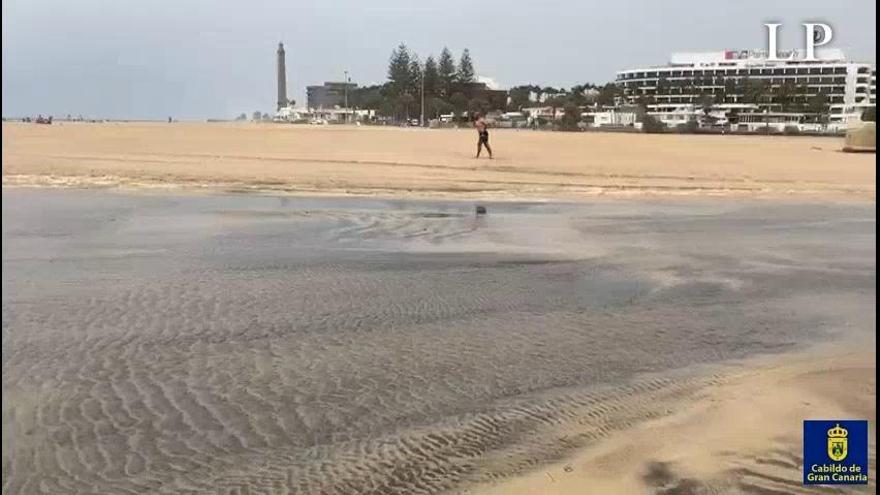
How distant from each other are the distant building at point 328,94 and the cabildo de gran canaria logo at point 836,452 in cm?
13236

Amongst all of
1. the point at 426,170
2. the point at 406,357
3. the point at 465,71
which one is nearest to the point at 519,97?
the point at 465,71

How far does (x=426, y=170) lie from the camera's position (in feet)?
74.1

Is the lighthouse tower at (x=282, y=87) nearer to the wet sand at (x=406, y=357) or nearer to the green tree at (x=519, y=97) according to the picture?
the green tree at (x=519, y=97)

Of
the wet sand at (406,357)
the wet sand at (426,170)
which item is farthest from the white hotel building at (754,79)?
the wet sand at (406,357)

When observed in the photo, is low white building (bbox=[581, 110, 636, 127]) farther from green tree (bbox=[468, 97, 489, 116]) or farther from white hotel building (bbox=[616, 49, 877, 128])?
green tree (bbox=[468, 97, 489, 116])

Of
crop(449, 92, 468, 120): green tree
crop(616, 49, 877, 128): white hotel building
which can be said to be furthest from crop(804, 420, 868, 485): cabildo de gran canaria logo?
crop(449, 92, 468, 120): green tree

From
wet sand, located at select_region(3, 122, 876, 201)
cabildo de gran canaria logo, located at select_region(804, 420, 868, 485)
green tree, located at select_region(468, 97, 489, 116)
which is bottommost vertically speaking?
cabildo de gran canaria logo, located at select_region(804, 420, 868, 485)

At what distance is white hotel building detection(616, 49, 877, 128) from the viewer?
10244 centimetres

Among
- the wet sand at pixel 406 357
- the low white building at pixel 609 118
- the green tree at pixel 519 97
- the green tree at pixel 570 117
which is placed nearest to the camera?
the wet sand at pixel 406 357

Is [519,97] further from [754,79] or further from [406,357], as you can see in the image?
[406,357]

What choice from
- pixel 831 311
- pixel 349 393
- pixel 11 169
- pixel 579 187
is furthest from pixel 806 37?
pixel 349 393

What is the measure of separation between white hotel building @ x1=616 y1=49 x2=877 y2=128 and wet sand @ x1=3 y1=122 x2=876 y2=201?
6983cm

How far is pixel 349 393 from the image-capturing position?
15.6ft

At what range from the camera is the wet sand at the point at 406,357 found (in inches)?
151
